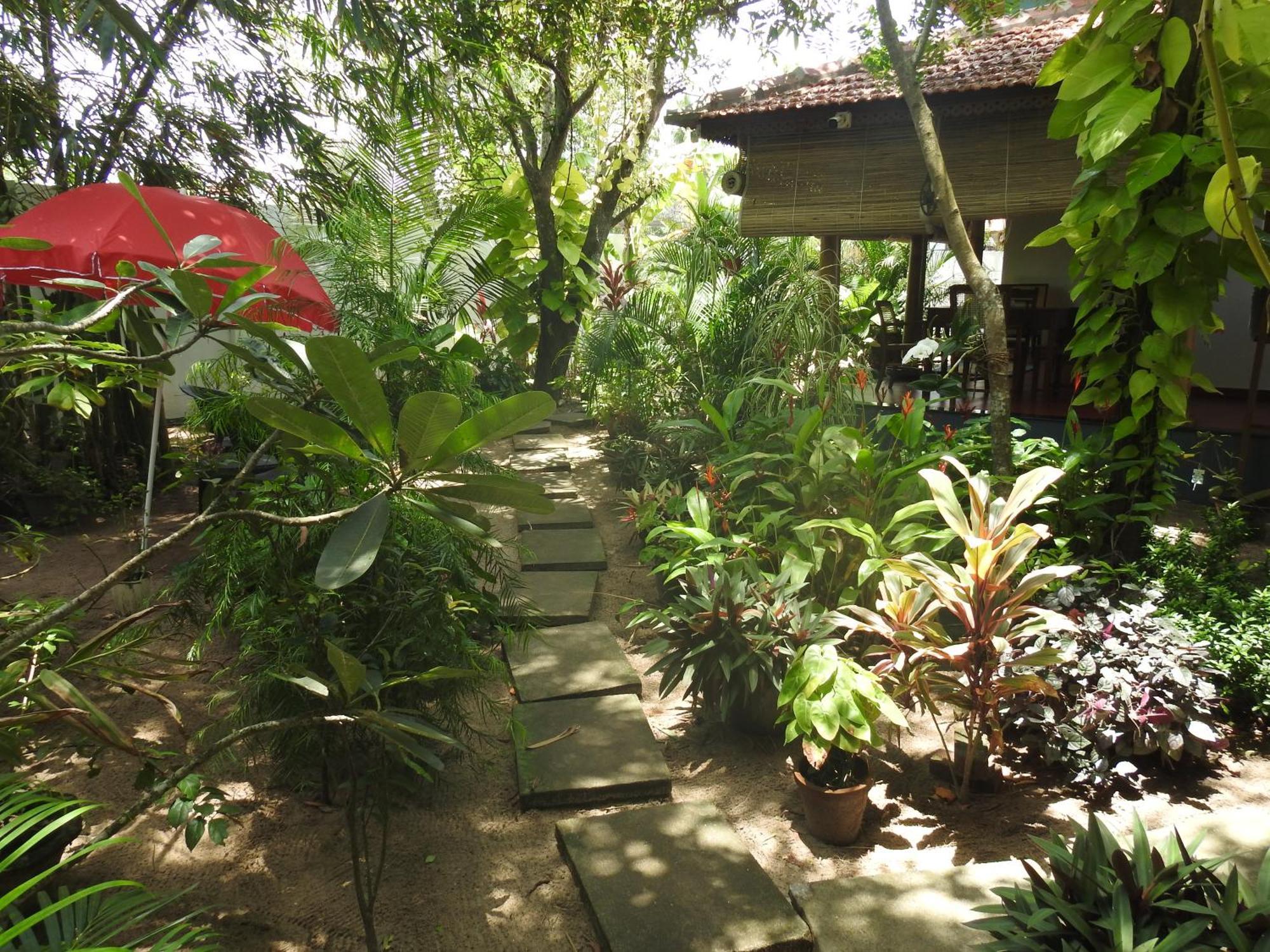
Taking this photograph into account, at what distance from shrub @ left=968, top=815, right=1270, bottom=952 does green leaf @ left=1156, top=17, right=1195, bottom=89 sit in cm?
259

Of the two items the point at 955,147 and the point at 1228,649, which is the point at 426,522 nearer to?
the point at 1228,649

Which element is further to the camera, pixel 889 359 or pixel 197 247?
pixel 889 359

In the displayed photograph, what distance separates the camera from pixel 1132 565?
145 inches

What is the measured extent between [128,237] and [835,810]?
4248 millimetres

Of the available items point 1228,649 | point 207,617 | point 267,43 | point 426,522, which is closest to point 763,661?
point 426,522

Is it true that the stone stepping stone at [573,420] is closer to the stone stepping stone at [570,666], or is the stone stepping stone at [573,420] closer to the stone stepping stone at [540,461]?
→ the stone stepping stone at [540,461]

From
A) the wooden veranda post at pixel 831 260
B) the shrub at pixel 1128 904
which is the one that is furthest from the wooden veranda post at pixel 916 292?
the shrub at pixel 1128 904

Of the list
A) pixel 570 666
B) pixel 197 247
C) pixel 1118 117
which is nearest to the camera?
pixel 197 247

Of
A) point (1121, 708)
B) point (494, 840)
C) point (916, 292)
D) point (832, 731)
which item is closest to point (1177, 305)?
point (1121, 708)

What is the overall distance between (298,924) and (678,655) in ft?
5.23

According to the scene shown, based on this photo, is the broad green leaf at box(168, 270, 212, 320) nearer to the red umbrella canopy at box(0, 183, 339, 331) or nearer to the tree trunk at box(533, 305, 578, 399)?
the red umbrella canopy at box(0, 183, 339, 331)

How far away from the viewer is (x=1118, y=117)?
10.7 feet

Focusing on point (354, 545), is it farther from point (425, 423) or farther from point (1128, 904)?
point (1128, 904)

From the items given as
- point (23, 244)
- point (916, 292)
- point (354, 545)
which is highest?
point (916, 292)
